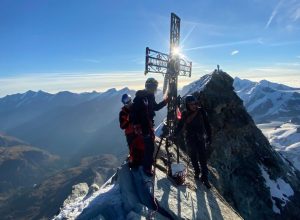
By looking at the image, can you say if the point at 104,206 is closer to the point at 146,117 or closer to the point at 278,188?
the point at 146,117

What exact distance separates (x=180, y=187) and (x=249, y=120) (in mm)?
33090

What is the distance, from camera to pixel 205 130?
55.3ft

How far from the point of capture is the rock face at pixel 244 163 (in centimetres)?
3497

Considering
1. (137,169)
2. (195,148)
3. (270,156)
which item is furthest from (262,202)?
(137,169)

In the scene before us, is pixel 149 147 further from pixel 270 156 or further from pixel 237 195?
pixel 270 156

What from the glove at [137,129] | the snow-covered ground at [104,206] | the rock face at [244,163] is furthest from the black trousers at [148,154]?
the rock face at [244,163]

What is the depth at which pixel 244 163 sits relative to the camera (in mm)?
39688

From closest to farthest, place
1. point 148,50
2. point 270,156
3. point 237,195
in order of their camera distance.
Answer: point 148,50
point 237,195
point 270,156

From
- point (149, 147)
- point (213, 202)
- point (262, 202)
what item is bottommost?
point (262, 202)

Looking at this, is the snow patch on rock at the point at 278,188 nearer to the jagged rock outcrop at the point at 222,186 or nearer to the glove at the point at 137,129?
the jagged rock outcrop at the point at 222,186

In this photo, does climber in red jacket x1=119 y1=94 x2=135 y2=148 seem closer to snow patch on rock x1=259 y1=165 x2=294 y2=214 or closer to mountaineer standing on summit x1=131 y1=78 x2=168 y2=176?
mountaineer standing on summit x1=131 y1=78 x2=168 y2=176

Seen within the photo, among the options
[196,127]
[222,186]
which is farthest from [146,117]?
[222,186]

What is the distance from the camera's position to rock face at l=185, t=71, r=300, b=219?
115 ft

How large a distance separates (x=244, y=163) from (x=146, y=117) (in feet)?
92.8
